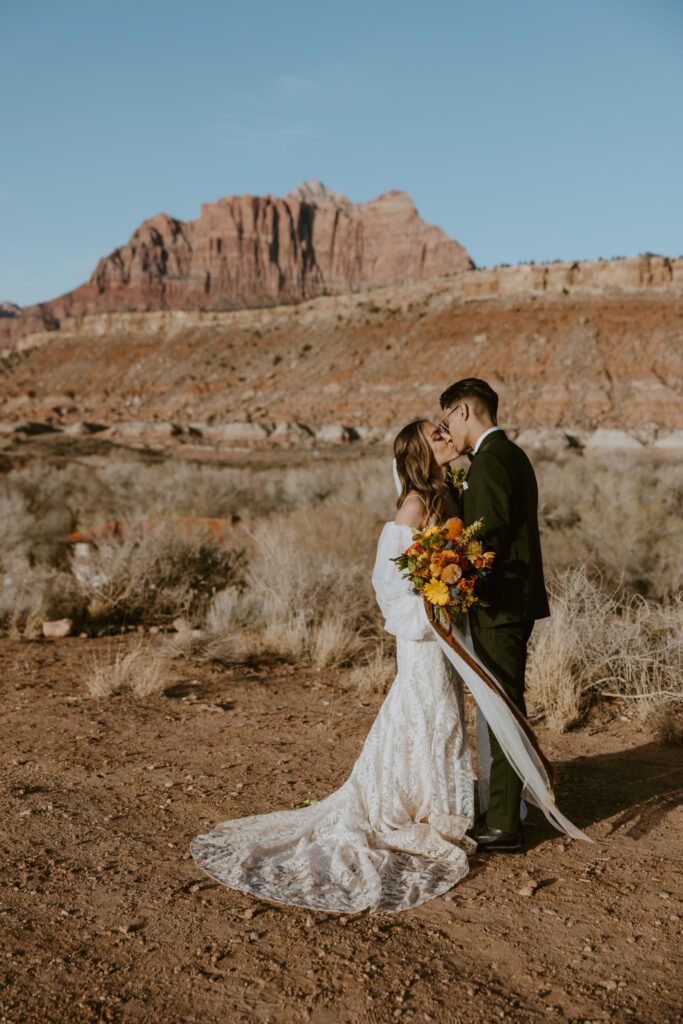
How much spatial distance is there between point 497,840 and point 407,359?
45971 mm

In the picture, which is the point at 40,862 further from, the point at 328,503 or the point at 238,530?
the point at 328,503

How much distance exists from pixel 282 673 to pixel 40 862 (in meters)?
3.60

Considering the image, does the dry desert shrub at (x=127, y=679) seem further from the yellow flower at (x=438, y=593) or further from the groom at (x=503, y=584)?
the yellow flower at (x=438, y=593)

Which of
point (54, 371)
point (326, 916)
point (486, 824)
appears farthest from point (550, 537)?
point (54, 371)

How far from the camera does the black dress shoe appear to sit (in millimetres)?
3875

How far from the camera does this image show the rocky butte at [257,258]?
5891 inches

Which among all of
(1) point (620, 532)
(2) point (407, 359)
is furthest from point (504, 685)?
A: (2) point (407, 359)

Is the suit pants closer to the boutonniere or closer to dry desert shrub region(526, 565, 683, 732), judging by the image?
the boutonniere

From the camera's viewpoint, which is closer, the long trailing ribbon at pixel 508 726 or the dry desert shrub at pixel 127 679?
the long trailing ribbon at pixel 508 726

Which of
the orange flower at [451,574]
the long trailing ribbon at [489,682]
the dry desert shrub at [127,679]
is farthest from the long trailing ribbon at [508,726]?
the dry desert shrub at [127,679]

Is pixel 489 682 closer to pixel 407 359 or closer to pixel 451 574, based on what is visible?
pixel 451 574

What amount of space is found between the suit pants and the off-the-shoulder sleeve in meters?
0.30

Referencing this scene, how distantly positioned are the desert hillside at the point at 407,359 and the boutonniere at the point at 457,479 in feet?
105

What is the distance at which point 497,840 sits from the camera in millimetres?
3875
